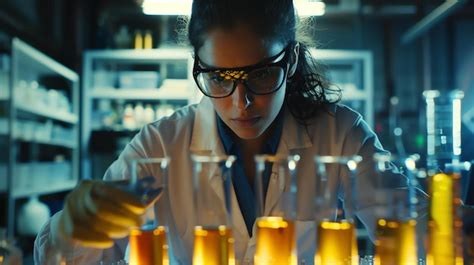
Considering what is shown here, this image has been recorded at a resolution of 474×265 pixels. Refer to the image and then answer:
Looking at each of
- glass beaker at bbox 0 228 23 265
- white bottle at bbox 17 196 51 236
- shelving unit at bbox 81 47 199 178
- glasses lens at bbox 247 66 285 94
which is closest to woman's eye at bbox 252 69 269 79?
glasses lens at bbox 247 66 285 94

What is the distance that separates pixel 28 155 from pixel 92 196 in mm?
2885

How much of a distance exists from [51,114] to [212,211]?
10.4ft

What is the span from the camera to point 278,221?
1.06 m

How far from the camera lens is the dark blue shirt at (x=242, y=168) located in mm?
1604

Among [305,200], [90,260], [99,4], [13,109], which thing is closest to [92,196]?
[90,260]

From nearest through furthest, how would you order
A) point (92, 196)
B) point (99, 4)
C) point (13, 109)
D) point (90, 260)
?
point (92, 196) < point (90, 260) < point (13, 109) < point (99, 4)

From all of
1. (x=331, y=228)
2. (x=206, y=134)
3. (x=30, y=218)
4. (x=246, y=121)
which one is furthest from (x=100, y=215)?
(x=30, y=218)

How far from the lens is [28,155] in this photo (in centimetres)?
363

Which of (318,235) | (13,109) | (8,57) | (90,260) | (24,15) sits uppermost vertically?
(24,15)

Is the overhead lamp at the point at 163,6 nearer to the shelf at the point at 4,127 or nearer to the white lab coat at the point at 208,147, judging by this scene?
the shelf at the point at 4,127

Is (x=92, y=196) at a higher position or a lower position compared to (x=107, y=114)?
lower

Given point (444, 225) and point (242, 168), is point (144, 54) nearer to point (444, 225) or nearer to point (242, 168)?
point (242, 168)

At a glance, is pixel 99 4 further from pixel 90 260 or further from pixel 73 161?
pixel 90 260

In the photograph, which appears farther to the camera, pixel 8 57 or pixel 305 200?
pixel 8 57
